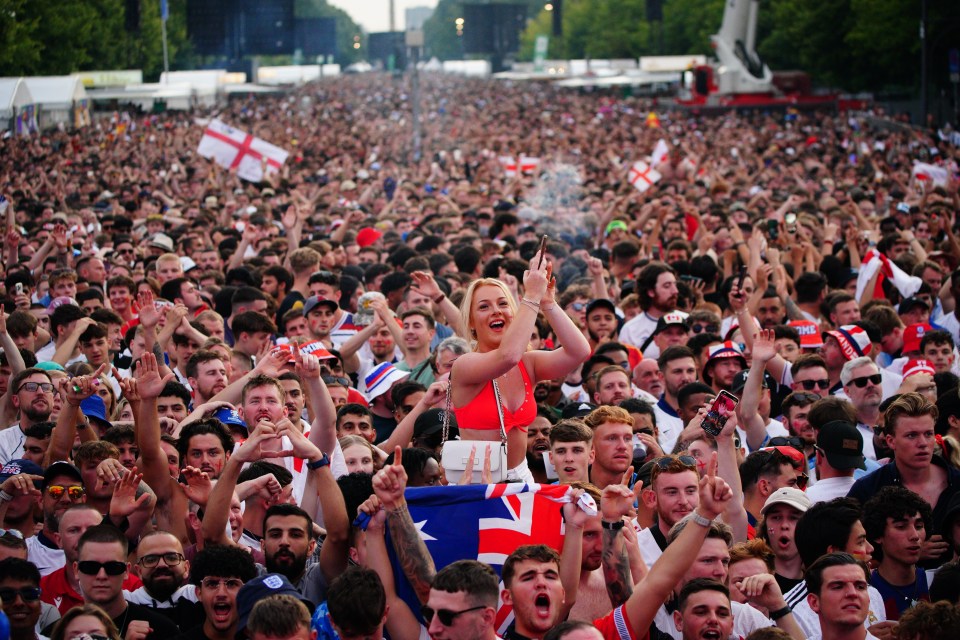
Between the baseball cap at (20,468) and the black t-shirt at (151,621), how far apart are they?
1.56 m

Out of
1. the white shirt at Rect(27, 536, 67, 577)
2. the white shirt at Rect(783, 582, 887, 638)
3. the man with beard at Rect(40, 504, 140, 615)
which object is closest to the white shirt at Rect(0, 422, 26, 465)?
the white shirt at Rect(27, 536, 67, 577)

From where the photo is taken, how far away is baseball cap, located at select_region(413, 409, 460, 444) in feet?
25.0

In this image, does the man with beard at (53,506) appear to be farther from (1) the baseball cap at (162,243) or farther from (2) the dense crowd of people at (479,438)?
(1) the baseball cap at (162,243)

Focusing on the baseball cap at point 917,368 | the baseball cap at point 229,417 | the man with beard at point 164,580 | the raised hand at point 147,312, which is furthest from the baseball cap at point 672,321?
the man with beard at point 164,580

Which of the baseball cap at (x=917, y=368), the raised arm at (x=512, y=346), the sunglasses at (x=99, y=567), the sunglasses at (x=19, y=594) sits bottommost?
the sunglasses at (x=19, y=594)

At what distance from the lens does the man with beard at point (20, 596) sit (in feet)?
19.2

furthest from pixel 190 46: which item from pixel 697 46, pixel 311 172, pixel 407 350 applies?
pixel 407 350

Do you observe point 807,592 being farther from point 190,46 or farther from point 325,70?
point 325,70

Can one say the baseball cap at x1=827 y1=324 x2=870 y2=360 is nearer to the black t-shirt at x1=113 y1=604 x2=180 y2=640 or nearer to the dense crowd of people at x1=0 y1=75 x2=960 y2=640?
the dense crowd of people at x1=0 y1=75 x2=960 y2=640

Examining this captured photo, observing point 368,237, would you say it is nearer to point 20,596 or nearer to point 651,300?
point 651,300

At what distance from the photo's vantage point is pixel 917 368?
9164 mm

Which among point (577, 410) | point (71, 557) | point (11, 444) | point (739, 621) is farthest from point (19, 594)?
point (577, 410)

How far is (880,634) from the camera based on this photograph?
5652 millimetres

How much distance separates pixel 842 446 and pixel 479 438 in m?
2.12
